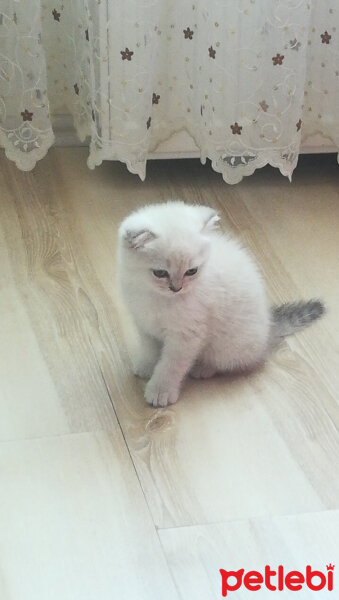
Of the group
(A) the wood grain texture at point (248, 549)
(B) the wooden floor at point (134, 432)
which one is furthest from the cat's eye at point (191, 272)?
(A) the wood grain texture at point (248, 549)

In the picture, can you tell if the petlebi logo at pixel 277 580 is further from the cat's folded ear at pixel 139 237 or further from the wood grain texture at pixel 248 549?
the cat's folded ear at pixel 139 237

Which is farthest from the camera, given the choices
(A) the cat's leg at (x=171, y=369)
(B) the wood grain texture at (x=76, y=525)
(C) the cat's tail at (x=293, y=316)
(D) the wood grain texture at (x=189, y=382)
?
(C) the cat's tail at (x=293, y=316)

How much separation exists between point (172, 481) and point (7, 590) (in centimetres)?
34

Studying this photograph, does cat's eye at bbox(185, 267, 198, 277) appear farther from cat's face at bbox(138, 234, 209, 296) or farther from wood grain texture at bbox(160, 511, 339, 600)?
wood grain texture at bbox(160, 511, 339, 600)

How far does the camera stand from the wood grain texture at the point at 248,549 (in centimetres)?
134

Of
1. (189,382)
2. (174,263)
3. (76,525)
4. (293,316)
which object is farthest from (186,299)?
(76,525)

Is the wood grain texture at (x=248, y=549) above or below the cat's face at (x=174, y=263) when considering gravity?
below

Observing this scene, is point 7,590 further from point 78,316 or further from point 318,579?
point 78,316

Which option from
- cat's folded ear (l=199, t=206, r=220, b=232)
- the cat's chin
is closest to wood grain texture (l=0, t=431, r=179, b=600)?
the cat's chin

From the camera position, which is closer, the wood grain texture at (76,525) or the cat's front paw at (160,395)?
the wood grain texture at (76,525)

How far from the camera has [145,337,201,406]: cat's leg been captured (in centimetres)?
167

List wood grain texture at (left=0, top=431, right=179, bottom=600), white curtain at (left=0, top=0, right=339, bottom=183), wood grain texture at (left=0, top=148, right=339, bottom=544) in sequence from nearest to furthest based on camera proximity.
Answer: wood grain texture at (left=0, top=431, right=179, bottom=600), wood grain texture at (left=0, top=148, right=339, bottom=544), white curtain at (left=0, top=0, right=339, bottom=183)

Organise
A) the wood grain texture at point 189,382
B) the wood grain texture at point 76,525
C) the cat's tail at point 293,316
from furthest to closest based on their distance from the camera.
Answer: the cat's tail at point 293,316, the wood grain texture at point 189,382, the wood grain texture at point 76,525

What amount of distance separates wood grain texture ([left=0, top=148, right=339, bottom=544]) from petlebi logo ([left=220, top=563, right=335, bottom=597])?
0.11 meters
